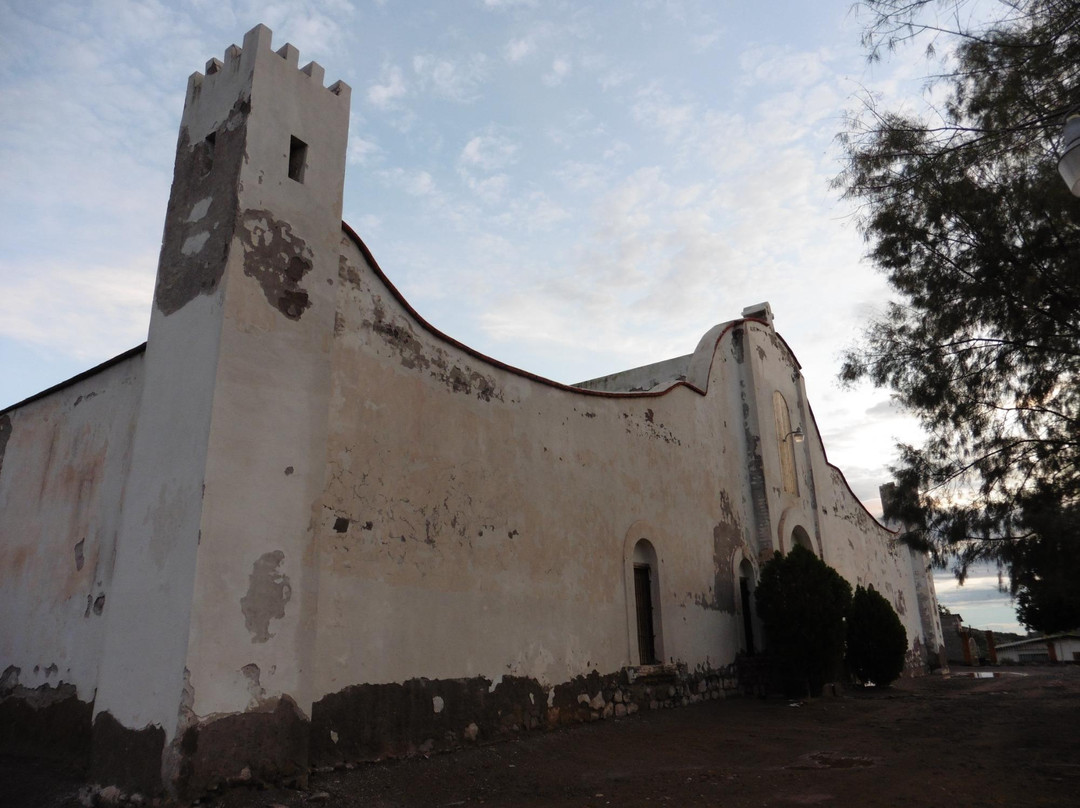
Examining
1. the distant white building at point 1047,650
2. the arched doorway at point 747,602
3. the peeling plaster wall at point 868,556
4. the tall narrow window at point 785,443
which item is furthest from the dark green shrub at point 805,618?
the distant white building at point 1047,650

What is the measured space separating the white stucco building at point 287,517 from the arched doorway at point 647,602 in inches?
9.5

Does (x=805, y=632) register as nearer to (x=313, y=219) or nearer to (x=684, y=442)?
(x=684, y=442)

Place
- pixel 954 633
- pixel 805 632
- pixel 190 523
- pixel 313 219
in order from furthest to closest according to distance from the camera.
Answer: pixel 954 633 < pixel 805 632 < pixel 313 219 < pixel 190 523

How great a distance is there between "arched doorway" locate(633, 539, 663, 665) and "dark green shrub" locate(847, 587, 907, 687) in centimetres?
569

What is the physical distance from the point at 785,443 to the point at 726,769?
410 inches

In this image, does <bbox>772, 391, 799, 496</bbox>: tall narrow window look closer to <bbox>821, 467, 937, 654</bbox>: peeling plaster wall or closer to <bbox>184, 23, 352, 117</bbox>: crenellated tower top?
<bbox>821, 467, 937, 654</bbox>: peeling plaster wall

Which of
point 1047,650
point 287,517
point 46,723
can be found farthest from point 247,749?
point 1047,650

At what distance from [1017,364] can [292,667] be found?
336 inches

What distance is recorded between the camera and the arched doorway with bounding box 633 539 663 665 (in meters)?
10.8

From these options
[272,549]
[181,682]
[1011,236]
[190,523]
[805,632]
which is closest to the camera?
[181,682]

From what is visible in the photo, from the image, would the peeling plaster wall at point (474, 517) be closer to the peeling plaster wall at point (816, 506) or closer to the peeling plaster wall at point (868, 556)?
the peeling plaster wall at point (816, 506)

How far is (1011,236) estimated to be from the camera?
342 inches

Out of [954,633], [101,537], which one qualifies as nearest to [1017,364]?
[101,537]

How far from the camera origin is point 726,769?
22.9ft
